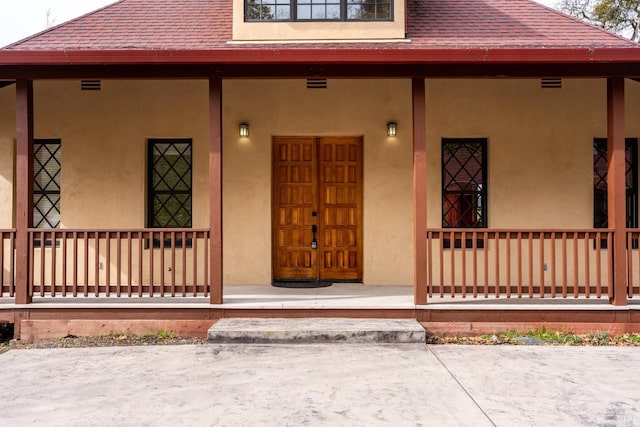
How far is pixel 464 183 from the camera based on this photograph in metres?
7.63

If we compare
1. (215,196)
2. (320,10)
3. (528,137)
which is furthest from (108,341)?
(528,137)

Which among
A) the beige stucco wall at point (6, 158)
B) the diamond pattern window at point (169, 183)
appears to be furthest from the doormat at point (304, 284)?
the beige stucco wall at point (6, 158)

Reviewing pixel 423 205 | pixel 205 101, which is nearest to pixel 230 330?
pixel 423 205

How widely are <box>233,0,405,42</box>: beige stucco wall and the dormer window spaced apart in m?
0.08

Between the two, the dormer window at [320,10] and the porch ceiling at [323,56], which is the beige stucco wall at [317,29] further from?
the porch ceiling at [323,56]

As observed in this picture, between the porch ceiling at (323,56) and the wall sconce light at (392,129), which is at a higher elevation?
the porch ceiling at (323,56)

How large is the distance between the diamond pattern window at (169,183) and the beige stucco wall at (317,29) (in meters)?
1.95

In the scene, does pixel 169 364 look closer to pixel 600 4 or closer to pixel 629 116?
pixel 629 116

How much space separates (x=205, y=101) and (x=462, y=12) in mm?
4139

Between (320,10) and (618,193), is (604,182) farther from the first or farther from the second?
(320,10)

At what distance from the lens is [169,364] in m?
4.71

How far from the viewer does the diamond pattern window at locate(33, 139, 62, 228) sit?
25.0 ft

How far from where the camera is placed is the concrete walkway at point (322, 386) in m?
3.49

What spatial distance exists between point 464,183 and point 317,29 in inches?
125
